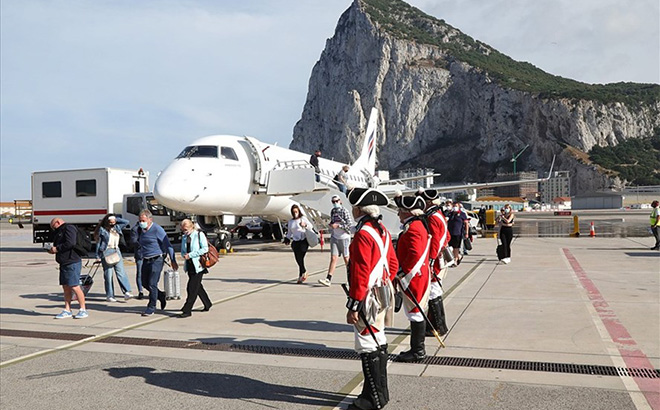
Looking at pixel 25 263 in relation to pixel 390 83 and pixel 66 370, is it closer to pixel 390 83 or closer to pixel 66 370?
pixel 66 370

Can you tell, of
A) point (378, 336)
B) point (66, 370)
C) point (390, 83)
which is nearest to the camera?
point (378, 336)

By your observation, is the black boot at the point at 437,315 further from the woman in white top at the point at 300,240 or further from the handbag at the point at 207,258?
the woman in white top at the point at 300,240

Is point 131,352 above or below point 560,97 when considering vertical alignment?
below

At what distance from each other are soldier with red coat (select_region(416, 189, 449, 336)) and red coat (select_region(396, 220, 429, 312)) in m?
1.06

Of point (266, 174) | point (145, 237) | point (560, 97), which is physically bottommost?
point (145, 237)

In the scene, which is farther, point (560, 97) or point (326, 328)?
point (560, 97)

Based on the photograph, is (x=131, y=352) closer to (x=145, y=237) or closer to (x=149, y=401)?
(x=149, y=401)

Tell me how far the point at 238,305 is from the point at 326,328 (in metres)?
2.43

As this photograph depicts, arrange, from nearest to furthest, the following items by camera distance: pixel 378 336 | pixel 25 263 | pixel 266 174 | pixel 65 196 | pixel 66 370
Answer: pixel 378 336 < pixel 66 370 < pixel 25 263 < pixel 266 174 < pixel 65 196

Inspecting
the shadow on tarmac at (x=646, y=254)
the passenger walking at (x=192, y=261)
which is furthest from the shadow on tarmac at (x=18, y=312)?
the shadow on tarmac at (x=646, y=254)

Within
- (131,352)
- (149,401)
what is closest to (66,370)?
(131,352)

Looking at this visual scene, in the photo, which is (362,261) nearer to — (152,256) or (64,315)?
(152,256)

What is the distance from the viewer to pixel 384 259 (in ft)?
15.0

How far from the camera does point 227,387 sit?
16.6ft
